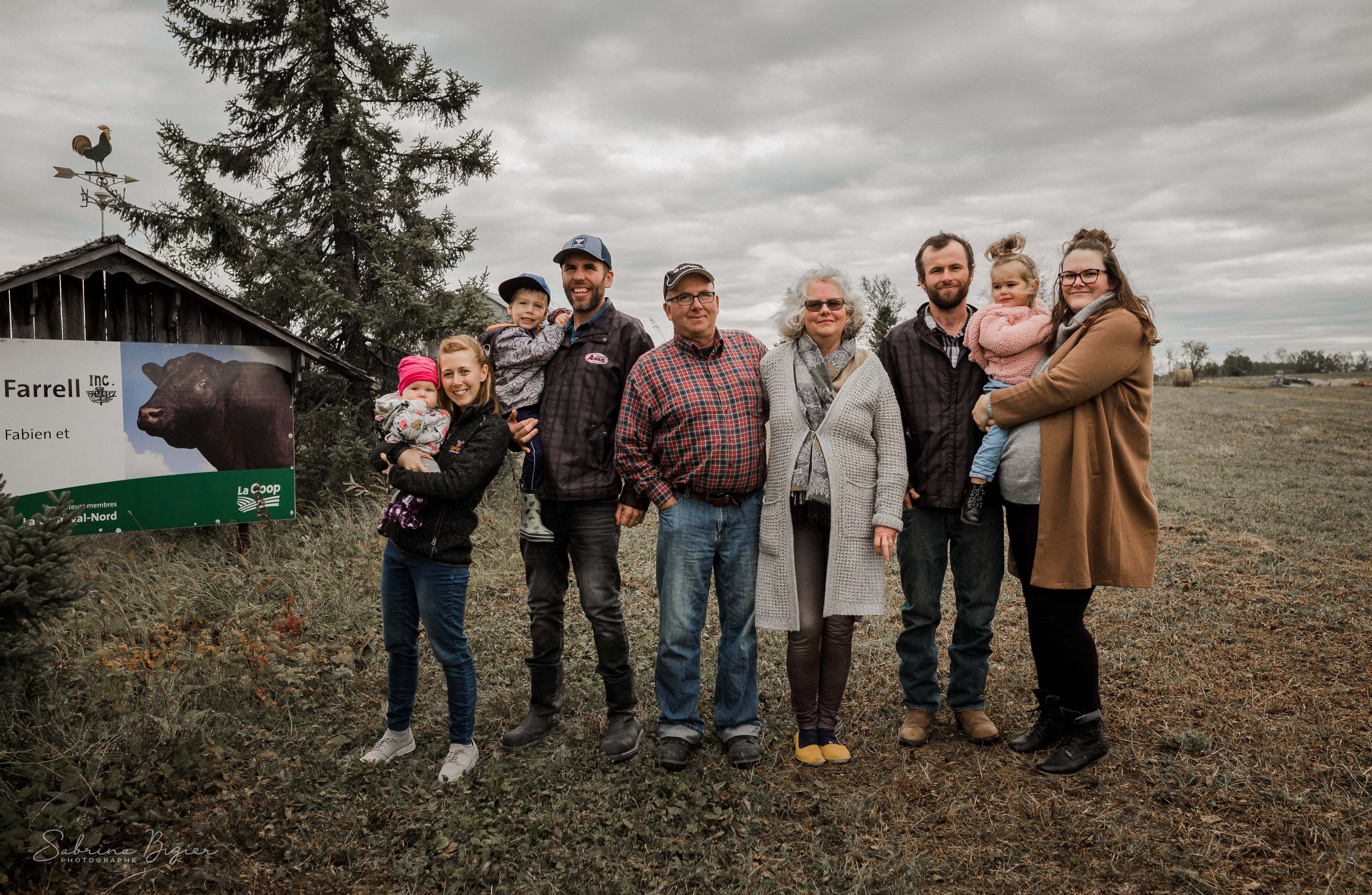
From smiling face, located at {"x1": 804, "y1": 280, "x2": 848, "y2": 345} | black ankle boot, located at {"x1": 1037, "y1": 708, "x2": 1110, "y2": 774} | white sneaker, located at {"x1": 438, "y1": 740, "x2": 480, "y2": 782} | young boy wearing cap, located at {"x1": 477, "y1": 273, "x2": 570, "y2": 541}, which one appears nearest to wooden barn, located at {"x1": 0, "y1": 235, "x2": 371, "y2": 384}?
young boy wearing cap, located at {"x1": 477, "y1": 273, "x2": 570, "y2": 541}

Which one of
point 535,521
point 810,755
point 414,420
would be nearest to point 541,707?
point 535,521

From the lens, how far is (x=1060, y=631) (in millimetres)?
3432

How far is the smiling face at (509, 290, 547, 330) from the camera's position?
386cm

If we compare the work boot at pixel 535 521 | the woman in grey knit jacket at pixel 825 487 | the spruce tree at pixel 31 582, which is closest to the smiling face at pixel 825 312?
the woman in grey knit jacket at pixel 825 487

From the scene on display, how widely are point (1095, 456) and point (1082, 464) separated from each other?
3.4 inches

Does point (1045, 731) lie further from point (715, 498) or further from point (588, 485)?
point (588, 485)

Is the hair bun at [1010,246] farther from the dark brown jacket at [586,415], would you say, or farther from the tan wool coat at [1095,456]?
the dark brown jacket at [586,415]

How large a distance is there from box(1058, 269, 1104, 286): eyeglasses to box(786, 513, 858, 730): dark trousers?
5.33 feet

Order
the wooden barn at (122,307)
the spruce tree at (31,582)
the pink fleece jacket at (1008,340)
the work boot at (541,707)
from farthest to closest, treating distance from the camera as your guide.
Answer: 1. the wooden barn at (122,307)
2. the work boot at (541,707)
3. the pink fleece jacket at (1008,340)
4. the spruce tree at (31,582)

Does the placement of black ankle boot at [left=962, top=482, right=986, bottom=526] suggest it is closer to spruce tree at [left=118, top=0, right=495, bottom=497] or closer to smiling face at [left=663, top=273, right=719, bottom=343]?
smiling face at [left=663, top=273, right=719, bottom=343]

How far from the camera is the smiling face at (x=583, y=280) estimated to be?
12.2 feet

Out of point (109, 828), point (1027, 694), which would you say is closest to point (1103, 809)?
point (1027, 694)

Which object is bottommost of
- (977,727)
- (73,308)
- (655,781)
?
(655,781)

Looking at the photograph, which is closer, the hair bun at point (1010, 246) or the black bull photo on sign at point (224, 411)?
the hair bun at point (1010, 246)
